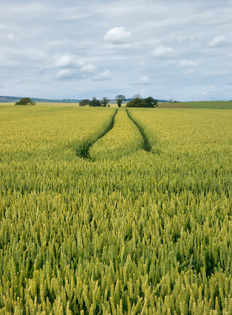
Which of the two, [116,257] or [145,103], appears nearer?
[116,257]

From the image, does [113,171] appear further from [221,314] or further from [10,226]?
[221,314]

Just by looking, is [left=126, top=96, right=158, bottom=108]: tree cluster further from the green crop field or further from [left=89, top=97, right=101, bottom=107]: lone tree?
the green crop field

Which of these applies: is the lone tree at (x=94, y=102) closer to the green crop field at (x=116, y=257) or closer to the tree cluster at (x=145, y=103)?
the tree cluster at (x=145, y=103)

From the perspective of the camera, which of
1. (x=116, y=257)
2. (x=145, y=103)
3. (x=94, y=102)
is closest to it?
(x=116, y=257)

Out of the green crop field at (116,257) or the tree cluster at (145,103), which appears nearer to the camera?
the green crop field at (116,257)

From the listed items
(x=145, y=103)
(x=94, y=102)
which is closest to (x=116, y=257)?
(x=145, y=103)

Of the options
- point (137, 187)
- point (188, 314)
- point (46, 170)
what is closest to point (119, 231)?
point (188, 314)

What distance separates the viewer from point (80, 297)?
63.9 inches

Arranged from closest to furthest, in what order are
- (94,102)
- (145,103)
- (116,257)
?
(116,257), (145,103), (94,102)

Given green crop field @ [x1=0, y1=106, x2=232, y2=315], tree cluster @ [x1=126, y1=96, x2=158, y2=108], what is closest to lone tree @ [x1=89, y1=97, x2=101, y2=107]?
tree cluster @ [x1=126, y1=96, x2=158, y2=108]

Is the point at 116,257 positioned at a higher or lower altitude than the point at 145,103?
lower

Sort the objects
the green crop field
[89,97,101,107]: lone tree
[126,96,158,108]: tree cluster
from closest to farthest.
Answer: the green crop field < [126,96,158,108]: tree cluster < [89,97,101,107]: lone tree

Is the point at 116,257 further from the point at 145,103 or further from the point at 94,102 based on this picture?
the point at 94,102

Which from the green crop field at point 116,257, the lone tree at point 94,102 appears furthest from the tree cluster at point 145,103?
the green crop field at point 116,257
